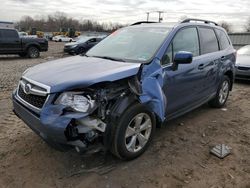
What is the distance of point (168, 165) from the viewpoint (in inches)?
133

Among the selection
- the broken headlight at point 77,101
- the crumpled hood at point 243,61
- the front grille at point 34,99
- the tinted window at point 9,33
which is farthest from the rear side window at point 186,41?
the tinted window at point 9,33

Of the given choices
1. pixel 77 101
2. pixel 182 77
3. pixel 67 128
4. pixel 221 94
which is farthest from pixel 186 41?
pixel 67 128

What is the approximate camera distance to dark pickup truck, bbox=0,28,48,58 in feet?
48.9

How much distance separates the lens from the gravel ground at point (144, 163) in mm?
3035

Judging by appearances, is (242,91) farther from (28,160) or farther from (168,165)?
(28,160)

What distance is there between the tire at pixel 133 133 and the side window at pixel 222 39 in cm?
292

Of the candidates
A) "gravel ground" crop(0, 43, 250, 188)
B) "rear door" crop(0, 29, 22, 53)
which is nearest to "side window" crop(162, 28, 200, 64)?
"gravel ground" crop(0, 43, 250, 188)

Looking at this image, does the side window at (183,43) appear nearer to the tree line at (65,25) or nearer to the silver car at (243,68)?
the silver car at (243,68)

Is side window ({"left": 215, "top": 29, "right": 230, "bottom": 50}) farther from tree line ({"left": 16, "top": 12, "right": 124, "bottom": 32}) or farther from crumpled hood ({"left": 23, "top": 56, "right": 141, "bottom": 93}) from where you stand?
tree line ({"left": 16, "top": 12, "right": 124, "bottom": 32})

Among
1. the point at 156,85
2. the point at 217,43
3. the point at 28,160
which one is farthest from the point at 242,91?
the point at 28,160

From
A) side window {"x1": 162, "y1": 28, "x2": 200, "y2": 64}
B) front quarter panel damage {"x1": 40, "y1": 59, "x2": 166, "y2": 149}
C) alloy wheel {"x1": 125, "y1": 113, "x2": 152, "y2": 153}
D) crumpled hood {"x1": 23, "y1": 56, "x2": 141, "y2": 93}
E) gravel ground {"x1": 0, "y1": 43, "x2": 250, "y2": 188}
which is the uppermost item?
side window {"x1": 162, "y1": 28, "x2": 200, "y2": 64}

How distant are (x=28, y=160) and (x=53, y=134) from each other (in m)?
0.94

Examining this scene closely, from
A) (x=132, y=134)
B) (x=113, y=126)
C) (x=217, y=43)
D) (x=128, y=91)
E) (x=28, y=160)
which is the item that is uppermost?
(x=217, y=43)

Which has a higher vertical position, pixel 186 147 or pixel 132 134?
pixel 132 134
